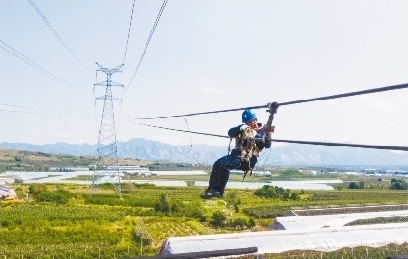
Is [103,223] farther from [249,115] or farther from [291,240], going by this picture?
[249,115]

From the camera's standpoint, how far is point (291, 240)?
1945 centimetres

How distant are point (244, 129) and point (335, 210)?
93.9 ft

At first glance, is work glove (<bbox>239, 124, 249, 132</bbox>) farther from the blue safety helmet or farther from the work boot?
the work boot

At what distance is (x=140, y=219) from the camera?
35531 mm

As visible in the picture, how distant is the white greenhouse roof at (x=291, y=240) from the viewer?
60.1ft

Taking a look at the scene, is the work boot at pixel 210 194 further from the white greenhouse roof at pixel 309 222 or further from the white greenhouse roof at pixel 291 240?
the white greenhouse roof at pixel 309 222

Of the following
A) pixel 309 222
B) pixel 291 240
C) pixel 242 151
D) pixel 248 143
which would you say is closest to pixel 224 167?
pixel 242 151

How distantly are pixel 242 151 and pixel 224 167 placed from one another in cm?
36

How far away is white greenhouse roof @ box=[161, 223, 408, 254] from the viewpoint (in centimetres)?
1833

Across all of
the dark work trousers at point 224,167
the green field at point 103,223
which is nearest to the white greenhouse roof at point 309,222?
the green field at point 103,223

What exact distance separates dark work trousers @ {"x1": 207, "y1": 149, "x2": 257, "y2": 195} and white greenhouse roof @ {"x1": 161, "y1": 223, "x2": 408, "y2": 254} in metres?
13.2

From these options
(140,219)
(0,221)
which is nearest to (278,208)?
(140,219)

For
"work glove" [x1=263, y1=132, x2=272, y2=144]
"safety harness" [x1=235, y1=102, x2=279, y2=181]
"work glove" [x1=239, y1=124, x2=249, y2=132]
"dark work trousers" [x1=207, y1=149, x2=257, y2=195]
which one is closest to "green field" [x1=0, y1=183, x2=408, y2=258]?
"dark work trousers" [x1=207, y1=149, x2=257, y2=195]

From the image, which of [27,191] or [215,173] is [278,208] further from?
[215,173]
